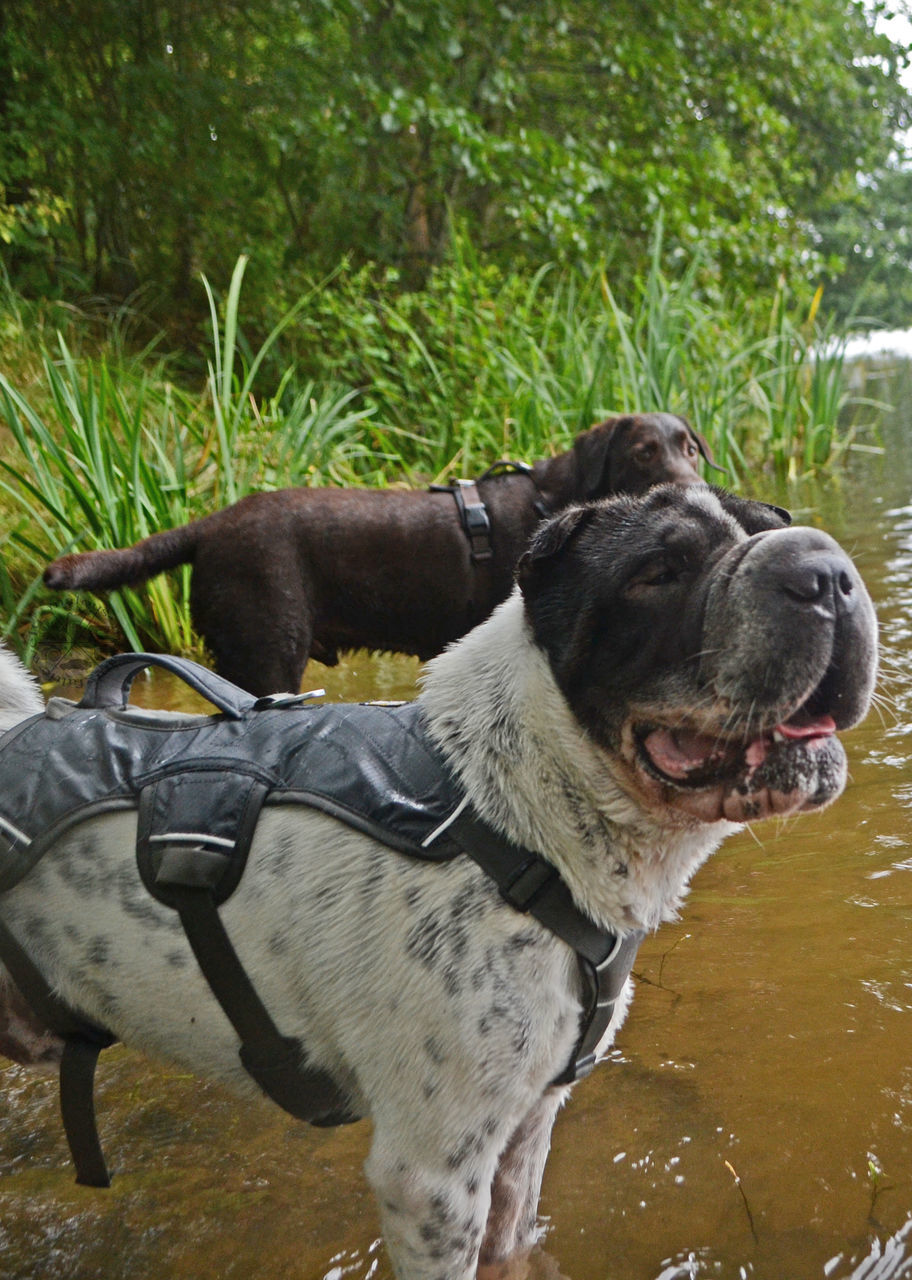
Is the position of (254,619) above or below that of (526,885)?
below

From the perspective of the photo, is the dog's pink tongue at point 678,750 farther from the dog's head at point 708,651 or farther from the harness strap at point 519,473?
the harness strap at point 519,473

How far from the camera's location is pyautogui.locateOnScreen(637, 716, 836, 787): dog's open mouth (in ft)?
5.62

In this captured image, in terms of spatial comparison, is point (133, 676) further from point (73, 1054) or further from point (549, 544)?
point (549, 544)

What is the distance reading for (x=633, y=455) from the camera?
16.3 feet

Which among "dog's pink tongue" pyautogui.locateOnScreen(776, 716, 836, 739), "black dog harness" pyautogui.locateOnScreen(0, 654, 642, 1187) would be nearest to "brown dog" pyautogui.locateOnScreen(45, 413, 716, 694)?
"black dog harness" pyautogui.locateOnScreen(0, 654, 642, 1187)

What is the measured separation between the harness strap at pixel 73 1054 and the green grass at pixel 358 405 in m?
→ 3.20

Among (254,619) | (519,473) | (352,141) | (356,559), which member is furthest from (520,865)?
(352,141)

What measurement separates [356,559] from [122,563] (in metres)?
0.94

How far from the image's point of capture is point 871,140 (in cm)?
1759

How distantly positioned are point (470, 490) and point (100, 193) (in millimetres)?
8142

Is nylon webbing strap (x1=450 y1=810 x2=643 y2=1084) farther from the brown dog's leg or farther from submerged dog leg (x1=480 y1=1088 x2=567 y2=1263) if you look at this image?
the brown dog's leg

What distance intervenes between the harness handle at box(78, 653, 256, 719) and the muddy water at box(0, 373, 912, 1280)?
3.30ft

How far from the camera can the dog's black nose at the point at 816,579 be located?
1656 mm

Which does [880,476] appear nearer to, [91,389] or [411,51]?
[411,51]
